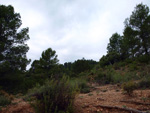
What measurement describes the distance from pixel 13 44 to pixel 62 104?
8934mm

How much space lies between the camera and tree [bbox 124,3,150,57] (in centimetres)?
1510

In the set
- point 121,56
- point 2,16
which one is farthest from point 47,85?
point 121,56

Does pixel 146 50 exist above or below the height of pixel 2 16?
below

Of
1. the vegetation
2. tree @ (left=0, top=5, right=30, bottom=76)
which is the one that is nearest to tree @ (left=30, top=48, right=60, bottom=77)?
the vegetation

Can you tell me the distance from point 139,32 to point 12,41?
47.8 ft

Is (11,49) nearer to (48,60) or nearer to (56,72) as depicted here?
(56,72)

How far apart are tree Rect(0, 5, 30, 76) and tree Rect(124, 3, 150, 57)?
1253cm

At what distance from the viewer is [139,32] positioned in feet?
50.8

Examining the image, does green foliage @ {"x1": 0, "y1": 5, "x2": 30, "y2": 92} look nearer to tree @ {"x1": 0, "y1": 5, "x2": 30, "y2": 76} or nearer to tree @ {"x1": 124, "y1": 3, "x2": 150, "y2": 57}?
tree @ {"x1": 0, "y1": 5, "x2": 30, "y2": 76}

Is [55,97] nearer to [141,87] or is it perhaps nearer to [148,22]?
[141,87]

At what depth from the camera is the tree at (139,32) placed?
1510 cm

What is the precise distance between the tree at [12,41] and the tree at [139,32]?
1253 centimetres

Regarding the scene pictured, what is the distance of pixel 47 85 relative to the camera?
3.00 m

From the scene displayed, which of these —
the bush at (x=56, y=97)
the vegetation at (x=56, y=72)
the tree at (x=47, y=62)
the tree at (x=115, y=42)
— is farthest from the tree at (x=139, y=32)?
the bush at (x=56, y=97)
